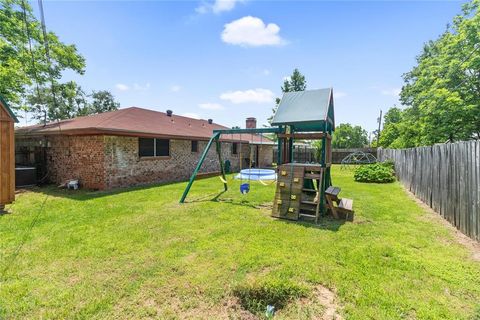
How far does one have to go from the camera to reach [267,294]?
287 centimetres

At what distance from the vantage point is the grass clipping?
2736 mm

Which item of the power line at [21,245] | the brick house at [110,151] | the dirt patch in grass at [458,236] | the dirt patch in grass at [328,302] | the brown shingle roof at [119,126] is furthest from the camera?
the brick house at [110,151]

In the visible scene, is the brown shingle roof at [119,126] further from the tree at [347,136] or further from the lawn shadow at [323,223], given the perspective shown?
the tree at [347,136]

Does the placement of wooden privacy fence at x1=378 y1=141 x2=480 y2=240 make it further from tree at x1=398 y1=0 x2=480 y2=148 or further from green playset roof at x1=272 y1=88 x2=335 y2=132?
tree at x1=398 y1=0 x2=480 y2=148

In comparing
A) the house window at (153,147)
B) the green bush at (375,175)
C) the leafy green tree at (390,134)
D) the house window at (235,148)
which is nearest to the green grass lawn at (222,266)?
the house window at (153,147)

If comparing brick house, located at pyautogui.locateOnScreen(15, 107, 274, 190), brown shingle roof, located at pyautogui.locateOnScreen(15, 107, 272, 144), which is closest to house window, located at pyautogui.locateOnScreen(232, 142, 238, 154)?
brown shingle roof, located at pyautogui.locateOnScreen(15, 107, 272, 144)

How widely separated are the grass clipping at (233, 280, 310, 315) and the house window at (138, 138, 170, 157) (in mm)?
9804

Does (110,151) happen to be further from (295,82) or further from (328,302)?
(295,82)

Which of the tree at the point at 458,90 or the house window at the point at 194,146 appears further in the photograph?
the house window at the point at 194,146

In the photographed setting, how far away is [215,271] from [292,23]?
947cm

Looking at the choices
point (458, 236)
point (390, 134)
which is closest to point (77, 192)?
point (458, 236)

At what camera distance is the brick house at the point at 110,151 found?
9742 mm

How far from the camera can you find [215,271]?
3.36 metres

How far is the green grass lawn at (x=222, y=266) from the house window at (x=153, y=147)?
17.6 feet
